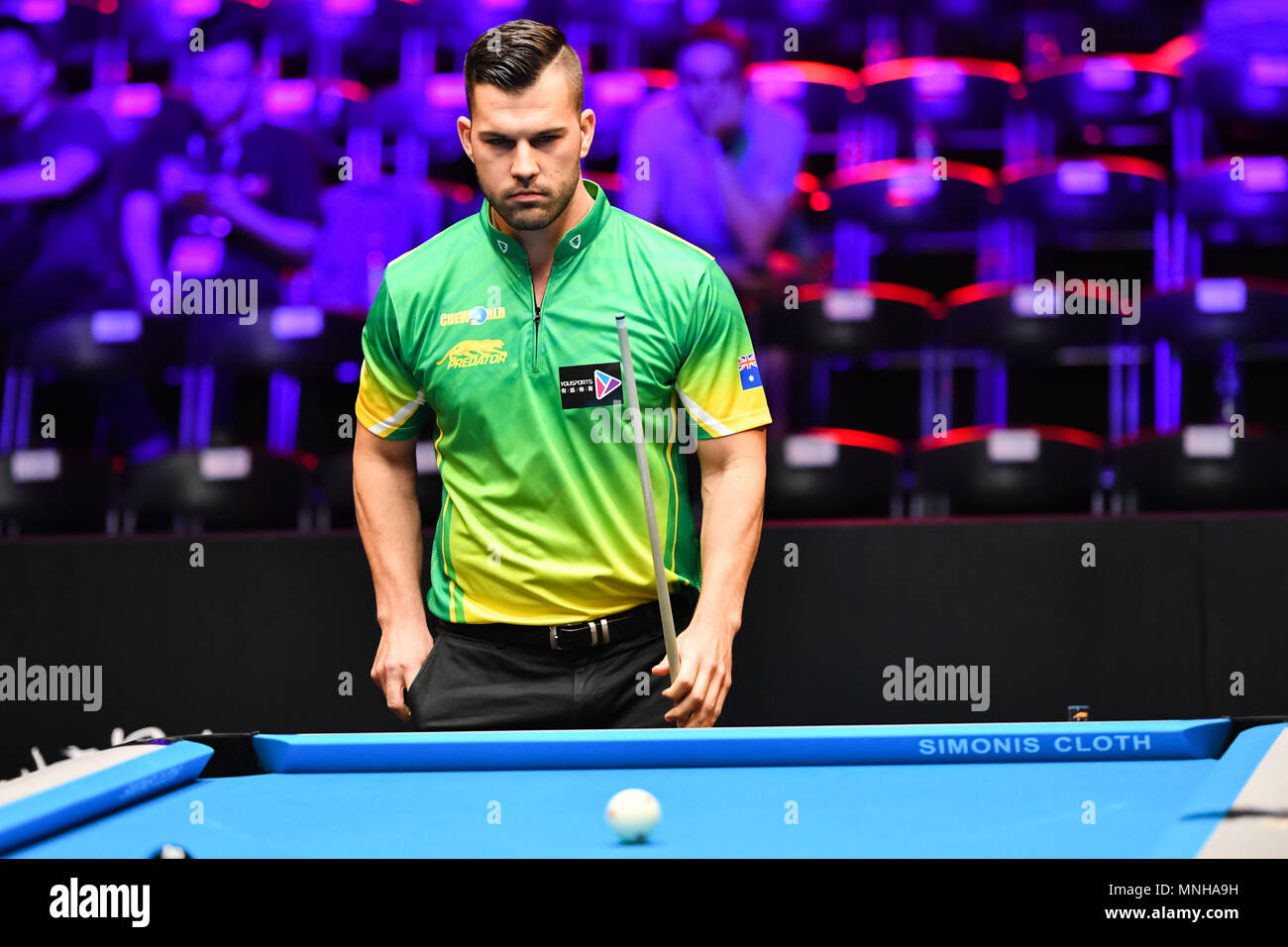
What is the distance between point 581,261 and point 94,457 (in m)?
1.94

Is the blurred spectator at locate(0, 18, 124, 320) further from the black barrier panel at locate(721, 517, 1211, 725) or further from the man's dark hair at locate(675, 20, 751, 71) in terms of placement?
the black barrier panel at locate(721, 517, 1211, 725)

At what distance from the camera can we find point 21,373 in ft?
14.4

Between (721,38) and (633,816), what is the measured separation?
3494 mm

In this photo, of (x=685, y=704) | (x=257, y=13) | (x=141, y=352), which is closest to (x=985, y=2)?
(x=257, y=13)

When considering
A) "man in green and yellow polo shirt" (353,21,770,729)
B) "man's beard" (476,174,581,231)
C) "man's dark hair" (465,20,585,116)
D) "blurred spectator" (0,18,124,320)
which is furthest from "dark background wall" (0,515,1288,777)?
"blurred spectator" (0,18,124,320)

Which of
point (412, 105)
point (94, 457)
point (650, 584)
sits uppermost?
point (412, 105)

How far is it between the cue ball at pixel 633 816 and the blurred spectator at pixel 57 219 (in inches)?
148

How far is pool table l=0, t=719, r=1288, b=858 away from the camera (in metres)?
1.19

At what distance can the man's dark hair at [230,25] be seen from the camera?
470 cm

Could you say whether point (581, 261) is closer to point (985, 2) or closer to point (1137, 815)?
point (1137, 815)

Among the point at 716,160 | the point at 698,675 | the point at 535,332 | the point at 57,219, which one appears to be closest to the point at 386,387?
the point at 535,332

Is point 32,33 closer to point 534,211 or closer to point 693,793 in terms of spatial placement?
point 534,211

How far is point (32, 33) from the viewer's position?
4797mm

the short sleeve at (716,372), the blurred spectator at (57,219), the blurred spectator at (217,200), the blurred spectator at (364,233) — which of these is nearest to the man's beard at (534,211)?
the short sleeve at (716,372)
